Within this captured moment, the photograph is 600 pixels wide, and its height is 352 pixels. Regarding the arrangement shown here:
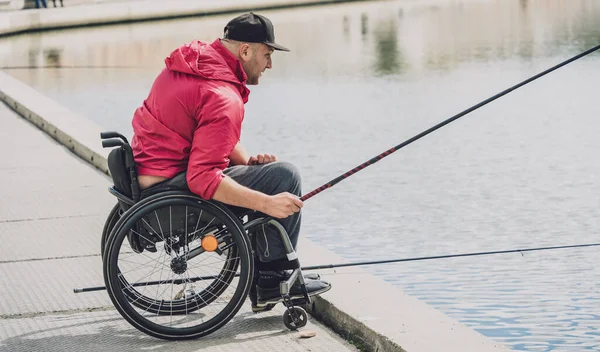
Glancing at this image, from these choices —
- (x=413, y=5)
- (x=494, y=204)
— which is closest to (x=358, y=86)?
(x=494, y=204)

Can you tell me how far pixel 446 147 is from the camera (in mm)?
10758

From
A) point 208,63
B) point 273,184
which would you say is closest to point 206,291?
point 273,184

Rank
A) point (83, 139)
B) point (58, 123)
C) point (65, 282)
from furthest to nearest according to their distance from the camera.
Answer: point (58, 123), point (83, 139), point (65, 282)

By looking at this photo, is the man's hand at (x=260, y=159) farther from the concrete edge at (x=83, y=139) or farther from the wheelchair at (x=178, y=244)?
the concrete edge at (x=83, y=139)

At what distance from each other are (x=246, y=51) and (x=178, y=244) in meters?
0.82

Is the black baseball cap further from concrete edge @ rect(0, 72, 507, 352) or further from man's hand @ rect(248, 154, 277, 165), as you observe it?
concrete edge @ rect(0, 72, 507, 352)

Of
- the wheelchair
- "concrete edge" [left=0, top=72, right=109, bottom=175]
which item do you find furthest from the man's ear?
"concrete edge" [left=0, top=72, right=109, bottom=175]

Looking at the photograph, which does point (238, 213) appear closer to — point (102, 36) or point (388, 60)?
point (388, 60)

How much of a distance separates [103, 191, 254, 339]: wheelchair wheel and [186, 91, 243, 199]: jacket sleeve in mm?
93

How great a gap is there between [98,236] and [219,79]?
2.34m

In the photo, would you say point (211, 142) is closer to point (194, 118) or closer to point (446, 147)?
point (194, 118)

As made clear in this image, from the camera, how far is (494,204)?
828 centimetres

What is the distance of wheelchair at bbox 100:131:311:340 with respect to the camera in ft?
15.5

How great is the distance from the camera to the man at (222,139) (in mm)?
4668
